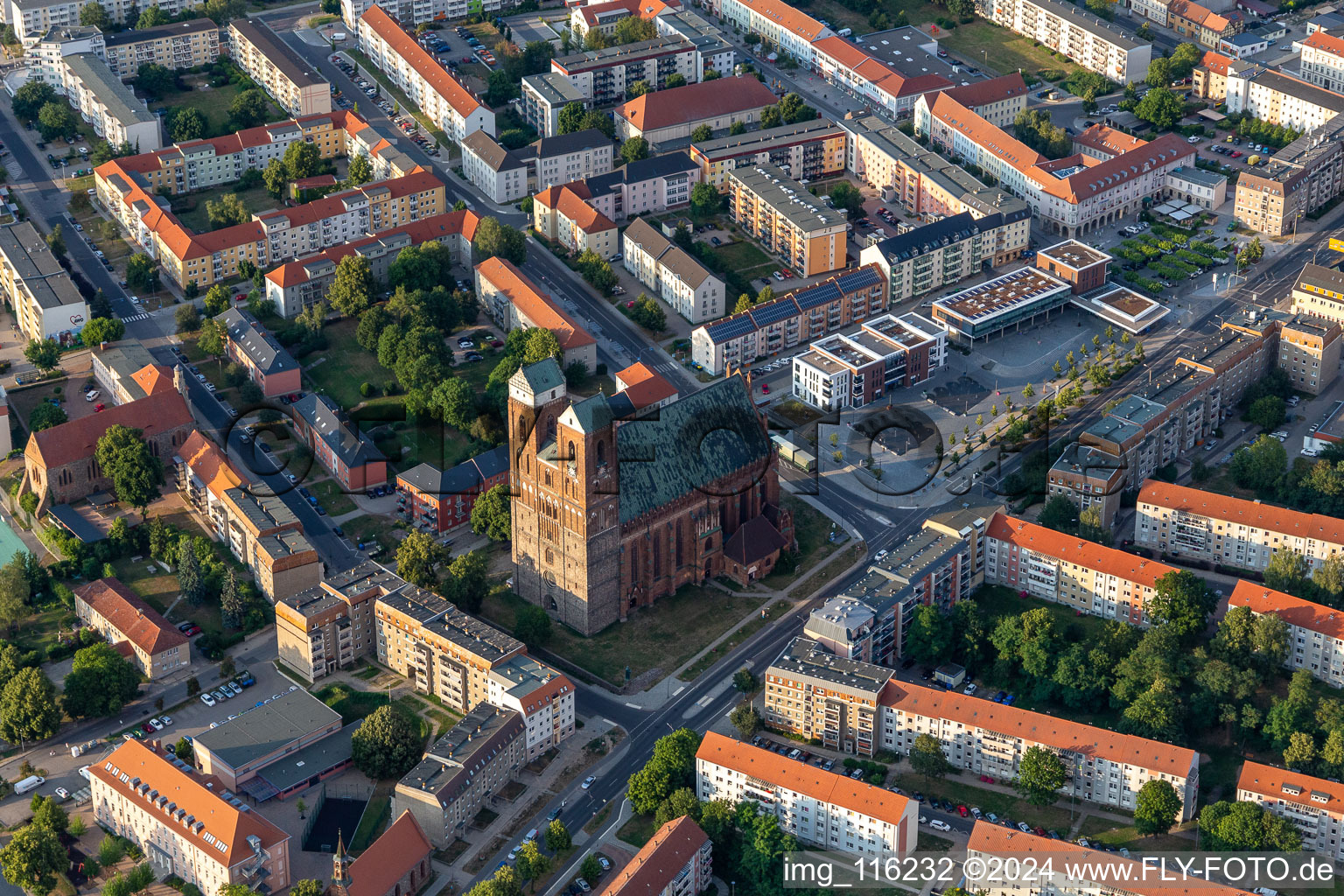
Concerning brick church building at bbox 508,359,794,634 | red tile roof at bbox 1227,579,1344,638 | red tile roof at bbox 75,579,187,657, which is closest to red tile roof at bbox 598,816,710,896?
brick church building at bbox 508,359,794,634

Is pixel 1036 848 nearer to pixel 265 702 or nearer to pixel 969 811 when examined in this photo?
pixel 969 811

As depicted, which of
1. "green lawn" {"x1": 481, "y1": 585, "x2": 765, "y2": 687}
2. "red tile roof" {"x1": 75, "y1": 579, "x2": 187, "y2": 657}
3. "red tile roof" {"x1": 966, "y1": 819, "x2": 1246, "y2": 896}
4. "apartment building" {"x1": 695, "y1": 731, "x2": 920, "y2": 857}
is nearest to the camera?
"red tile roof" {"x1": 966, "y1": 819, "x2": 1246, "y2": 896}

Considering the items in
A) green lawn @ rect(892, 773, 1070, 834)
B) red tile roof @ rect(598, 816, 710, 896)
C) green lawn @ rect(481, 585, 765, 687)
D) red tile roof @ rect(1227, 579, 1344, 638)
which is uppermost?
red tile roof @ rect(1227, 579, 1344, 638)

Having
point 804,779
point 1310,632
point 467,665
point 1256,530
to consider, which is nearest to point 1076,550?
point 1256,530

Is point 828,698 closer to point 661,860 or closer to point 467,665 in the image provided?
point 661,860

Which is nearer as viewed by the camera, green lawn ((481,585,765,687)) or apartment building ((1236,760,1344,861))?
apartment building ((1236,760,1344,861))

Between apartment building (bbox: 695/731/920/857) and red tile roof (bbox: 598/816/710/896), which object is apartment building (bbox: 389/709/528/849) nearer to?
red tile roof (bbox: 598/816/710/896)
